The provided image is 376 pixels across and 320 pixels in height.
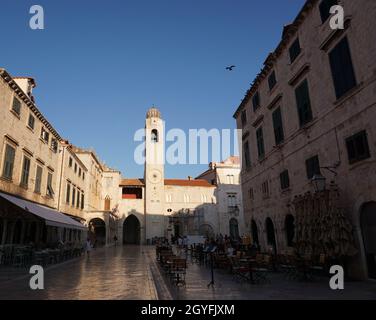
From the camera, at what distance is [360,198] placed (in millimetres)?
10273

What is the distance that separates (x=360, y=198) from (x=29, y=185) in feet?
64.6

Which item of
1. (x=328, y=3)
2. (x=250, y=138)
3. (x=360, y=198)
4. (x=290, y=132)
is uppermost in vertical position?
(x=328, y=3)

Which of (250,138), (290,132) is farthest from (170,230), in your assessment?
(290,132)

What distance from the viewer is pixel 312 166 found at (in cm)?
1352

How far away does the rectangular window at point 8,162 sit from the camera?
53.1 feet

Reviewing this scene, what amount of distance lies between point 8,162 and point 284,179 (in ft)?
53.4

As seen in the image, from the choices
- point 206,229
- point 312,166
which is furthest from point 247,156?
point 206,229

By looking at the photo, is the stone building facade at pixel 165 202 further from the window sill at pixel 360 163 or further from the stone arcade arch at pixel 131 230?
the window sill at pixel 360 163

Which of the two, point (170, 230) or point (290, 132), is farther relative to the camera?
point (170, 230)

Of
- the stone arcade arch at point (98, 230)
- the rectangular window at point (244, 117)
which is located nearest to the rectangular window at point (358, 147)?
the rectangular window at point (244, 117)

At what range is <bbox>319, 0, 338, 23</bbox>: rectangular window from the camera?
12254mm

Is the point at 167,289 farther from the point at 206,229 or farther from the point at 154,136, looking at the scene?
the point at 154,136

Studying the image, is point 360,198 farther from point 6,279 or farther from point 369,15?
point 6,279
